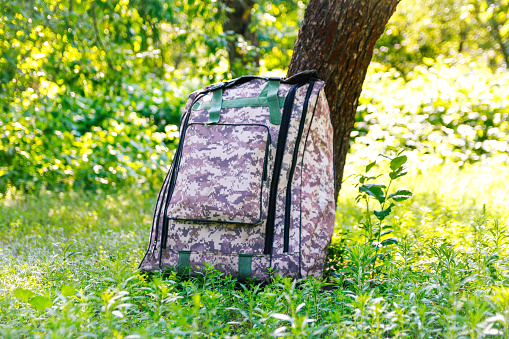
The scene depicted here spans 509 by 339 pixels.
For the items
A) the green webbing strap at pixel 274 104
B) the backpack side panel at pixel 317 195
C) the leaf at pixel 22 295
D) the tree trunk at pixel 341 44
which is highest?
the tree trunk at pixel 341 44

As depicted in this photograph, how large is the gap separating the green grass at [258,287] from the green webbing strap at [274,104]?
80cm

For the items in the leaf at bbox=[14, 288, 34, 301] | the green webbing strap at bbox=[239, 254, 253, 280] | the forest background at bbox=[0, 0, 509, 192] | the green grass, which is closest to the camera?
the green grass

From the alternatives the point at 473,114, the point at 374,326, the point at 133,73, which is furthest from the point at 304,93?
the point at 473,114

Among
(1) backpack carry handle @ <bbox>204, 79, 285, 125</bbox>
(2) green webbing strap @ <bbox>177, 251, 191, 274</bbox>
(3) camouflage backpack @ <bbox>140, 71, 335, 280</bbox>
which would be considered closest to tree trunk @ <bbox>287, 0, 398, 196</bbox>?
(3) camouflage backpack @ <bbox>140, 71, 335, 280</bbox>

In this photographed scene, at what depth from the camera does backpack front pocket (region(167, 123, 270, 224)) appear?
2.12 meters

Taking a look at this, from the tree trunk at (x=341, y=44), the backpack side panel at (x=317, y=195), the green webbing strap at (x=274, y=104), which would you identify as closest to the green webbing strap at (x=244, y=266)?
the backpack side panel at (x=317, y=195)

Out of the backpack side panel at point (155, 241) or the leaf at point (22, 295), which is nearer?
the leaf at point (22, 295)

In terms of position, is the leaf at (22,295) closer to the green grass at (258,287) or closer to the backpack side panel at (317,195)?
the green grass at (258,287)

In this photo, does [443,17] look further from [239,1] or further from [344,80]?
[344,80]

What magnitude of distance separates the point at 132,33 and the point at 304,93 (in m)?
2.75

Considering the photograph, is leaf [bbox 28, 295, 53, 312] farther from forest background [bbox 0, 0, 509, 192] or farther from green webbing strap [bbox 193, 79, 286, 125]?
forest background [bbox 0, 0, 509, 192]

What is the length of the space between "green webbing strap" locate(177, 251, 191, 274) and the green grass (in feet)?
0.23

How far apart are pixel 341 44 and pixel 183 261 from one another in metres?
1.63

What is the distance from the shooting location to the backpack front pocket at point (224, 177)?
2.12 meters
